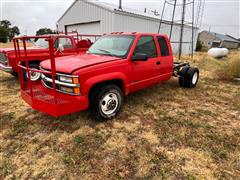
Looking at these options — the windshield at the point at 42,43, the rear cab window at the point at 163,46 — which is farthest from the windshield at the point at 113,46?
the windshield at the point at 42,43

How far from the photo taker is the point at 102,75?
3.48m

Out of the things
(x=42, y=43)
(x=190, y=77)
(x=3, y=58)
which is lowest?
(x=190, y=77)

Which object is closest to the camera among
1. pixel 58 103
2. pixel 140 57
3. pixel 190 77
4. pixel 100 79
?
pixel 58 103

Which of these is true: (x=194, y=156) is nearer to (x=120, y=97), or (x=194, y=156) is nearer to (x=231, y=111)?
(x=120, y=97)

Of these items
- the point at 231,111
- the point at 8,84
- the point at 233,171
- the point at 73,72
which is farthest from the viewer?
the point at 8,84

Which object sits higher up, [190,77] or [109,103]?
[190,77]

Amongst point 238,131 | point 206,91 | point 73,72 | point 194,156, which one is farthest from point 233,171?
point 206,91

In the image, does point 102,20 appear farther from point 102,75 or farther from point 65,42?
point 102,75

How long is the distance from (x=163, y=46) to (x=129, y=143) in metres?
3.14

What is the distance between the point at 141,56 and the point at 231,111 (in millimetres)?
2828

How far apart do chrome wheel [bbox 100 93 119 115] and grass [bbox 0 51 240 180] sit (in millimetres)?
256

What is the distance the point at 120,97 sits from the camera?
156 inches

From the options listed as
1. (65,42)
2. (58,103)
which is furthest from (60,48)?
(58,103)

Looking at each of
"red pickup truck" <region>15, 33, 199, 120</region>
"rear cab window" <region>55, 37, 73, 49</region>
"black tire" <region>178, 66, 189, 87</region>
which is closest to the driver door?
"red pickup truck" <region>15, 33, 199, 120</region>
